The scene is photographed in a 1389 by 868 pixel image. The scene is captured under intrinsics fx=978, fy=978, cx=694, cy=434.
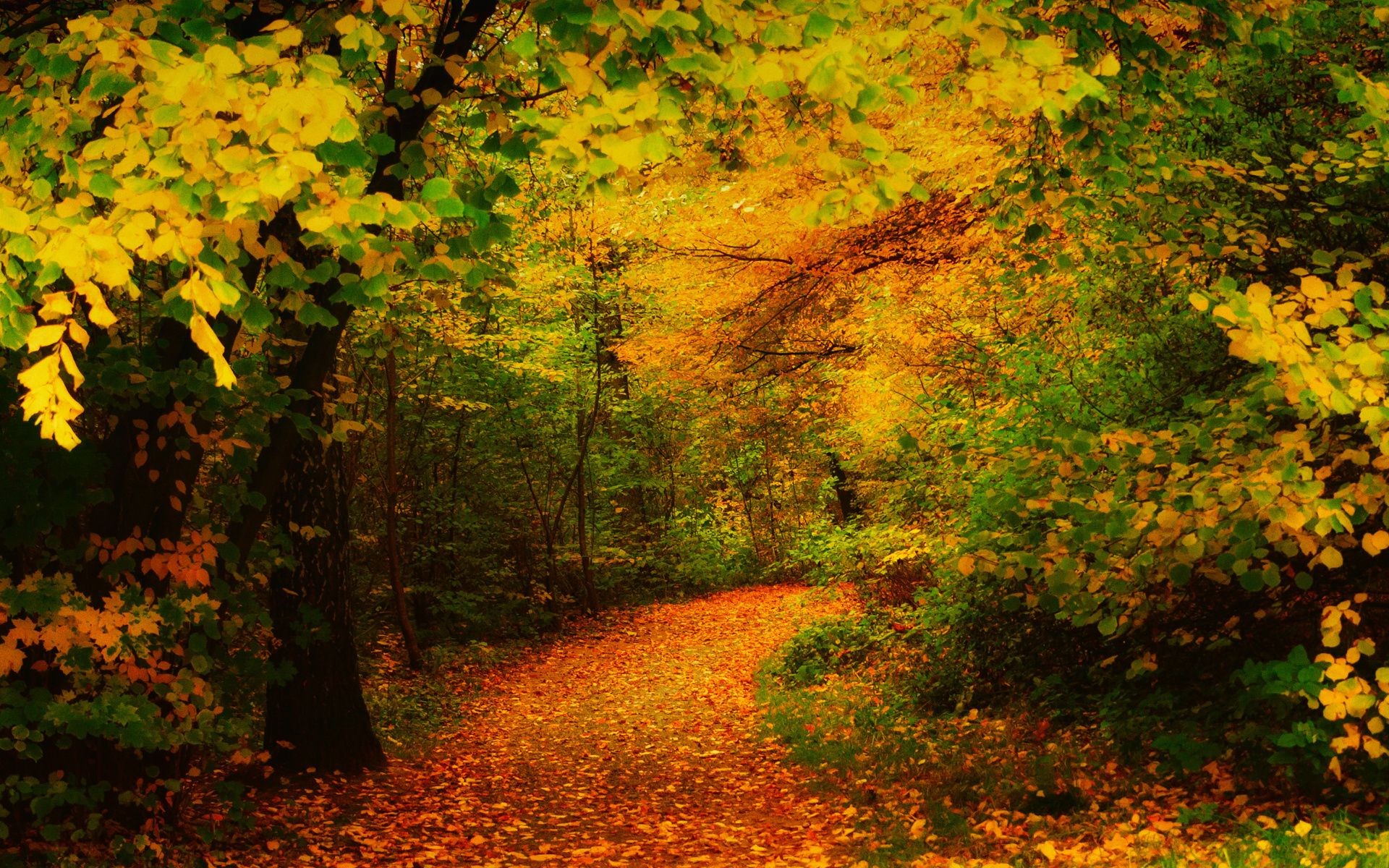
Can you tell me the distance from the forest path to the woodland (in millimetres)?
70

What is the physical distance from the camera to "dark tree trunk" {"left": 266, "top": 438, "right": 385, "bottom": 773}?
836 cm

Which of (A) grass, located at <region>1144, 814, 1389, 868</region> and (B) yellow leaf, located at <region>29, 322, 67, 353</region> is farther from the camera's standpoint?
(A) grass, located at <region>1144, 814, 1389, 868</region>

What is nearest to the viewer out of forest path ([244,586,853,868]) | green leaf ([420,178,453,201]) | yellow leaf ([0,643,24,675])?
green leaf ([420,178,453,201])

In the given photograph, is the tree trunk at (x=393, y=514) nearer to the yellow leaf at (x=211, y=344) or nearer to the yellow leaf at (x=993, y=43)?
the yellow leaf at (x=211, y=344)

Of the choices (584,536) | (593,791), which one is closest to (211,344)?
(593,791)

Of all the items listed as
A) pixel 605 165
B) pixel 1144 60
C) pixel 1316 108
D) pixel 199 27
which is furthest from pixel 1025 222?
pixel 199 27

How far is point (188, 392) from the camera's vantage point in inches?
208

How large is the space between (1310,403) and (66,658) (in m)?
5.73

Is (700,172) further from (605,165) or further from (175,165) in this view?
(175,165)

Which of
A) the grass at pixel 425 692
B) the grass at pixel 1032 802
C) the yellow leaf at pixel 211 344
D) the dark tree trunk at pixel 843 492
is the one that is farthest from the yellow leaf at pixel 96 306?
the dark tree trunk at pixel 843 492

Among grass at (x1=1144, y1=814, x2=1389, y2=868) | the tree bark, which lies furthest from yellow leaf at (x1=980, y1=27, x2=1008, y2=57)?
the tree bark

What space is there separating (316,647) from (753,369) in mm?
6827

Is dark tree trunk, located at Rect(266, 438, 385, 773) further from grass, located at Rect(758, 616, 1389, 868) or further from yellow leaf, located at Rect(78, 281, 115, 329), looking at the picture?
yellow leaf, located at Rect(78, 281, 115, 329)

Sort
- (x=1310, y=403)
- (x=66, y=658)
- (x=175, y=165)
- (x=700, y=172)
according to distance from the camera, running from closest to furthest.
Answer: (x=175, y=165)
(x=1310, y=403)
(x=66, y=658)
(x=700, y=172)
